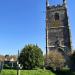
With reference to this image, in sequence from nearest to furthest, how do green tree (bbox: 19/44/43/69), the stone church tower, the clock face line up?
green tree (bbox: 19/44/43/69) → the stone church tower → the clock face

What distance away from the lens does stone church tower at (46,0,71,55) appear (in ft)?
248

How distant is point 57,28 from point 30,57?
2243cm

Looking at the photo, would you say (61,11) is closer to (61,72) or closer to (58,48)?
(58,48)

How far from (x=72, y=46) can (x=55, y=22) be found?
9.84 metres

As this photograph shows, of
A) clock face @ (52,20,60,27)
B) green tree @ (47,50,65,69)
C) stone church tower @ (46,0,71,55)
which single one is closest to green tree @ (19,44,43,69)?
green tree @ (47,50,65,69)

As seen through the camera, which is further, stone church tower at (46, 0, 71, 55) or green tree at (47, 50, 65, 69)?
stone church tower at (46, 0, 71, 55)

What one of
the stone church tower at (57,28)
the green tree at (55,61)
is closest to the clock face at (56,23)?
the stone church tower at (57,28)

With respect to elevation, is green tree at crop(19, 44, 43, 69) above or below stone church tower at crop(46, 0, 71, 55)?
below

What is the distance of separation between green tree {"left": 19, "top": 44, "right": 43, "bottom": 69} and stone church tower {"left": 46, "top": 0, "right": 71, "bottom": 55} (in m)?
13.9

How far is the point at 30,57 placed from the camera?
5850cm

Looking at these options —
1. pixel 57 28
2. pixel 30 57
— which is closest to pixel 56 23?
pixel 57 28

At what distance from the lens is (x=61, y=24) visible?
78062 millimetres

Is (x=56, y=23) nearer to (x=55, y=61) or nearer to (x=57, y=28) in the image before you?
(x=57, y=28)

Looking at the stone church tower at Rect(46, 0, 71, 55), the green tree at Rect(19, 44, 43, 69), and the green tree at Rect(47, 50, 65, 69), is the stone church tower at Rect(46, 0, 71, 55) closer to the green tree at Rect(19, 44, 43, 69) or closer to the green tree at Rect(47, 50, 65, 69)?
the green tree at Rect(47, 50, 65, 69)
